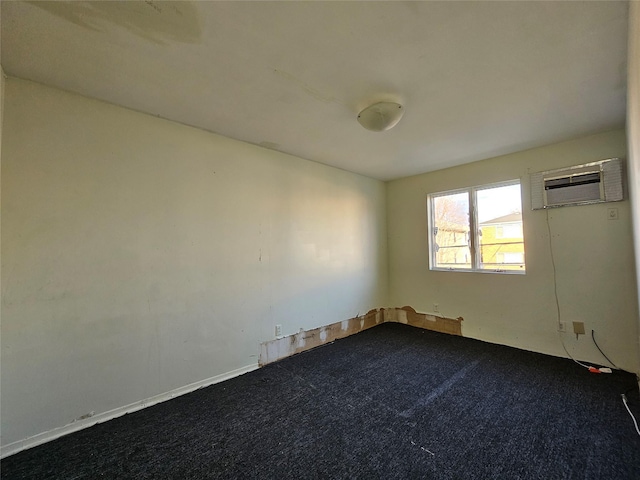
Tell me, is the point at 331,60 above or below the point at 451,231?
above

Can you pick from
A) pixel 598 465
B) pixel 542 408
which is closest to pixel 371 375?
pixel 542 408

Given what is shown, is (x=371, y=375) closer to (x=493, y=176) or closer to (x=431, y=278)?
(x=431, y=278)

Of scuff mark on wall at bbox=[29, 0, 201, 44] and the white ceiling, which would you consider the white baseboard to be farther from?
scuff mark on wall at bbox=[29, 0, 201, 44]

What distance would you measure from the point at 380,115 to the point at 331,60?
0.63 meters

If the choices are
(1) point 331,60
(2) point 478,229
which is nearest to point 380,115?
(1) point 331,60

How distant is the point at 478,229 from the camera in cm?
362

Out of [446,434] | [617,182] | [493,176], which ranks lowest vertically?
[446,434]

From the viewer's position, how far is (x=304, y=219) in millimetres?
3387

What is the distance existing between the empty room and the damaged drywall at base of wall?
49 millimetres

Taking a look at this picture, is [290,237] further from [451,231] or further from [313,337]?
[451,231]

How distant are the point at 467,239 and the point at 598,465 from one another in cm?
263

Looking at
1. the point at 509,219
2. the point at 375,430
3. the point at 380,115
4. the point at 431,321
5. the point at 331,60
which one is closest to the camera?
the point at 331,60

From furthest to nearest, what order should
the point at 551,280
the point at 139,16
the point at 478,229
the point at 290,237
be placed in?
the point at 478,229, the point at 290,237, the point at 551,280, the point at 139,16

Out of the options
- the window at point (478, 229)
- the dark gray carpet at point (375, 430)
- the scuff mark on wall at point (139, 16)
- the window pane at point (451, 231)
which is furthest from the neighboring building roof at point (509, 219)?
the scuff mark on wall at point (139, 16)
